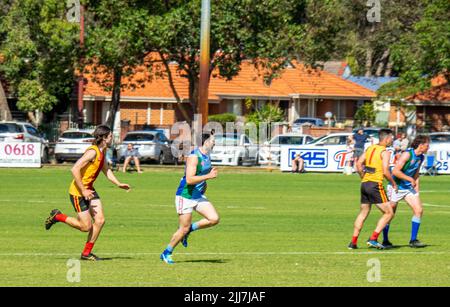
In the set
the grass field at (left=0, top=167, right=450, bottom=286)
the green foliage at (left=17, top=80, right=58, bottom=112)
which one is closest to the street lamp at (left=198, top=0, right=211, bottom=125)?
the grass field at (left=0, top=167, right=450, bottom=286)

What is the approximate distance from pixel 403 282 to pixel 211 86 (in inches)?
2359

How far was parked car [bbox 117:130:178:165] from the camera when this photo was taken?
4997cm

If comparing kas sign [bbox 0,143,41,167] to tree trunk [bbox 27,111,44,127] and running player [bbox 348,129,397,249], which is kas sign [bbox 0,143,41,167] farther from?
running player [bbox 348,129,397,249]

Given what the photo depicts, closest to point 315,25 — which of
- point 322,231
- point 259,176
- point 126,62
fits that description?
point 126,62

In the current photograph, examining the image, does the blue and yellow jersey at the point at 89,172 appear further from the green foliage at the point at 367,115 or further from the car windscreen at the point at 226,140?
the green foliage at the point at 367,115

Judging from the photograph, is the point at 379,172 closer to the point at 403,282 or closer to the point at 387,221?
the point at 387,221

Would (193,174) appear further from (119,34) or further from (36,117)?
(36,117)

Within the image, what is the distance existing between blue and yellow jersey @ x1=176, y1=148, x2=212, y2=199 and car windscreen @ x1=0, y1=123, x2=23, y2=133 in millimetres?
34249

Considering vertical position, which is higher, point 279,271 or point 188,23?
point 188,23

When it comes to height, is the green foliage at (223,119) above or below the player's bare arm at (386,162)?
above

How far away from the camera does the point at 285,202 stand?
1143 inches

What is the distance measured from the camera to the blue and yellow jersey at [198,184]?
49.4 feet

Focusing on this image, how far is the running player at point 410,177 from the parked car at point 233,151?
29710 mm

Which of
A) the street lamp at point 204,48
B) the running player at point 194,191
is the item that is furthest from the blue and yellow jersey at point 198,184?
the street lamp at point 204,48
